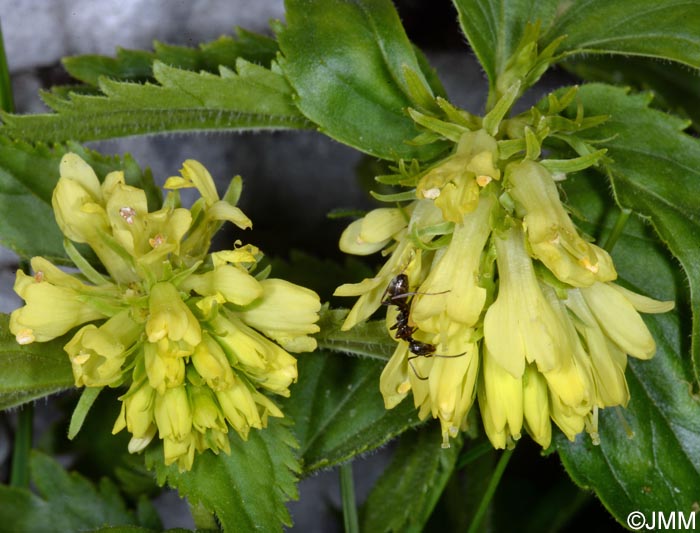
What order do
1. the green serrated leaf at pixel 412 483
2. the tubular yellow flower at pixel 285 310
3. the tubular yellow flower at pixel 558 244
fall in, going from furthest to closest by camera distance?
the green serrated leaf at pixel 412 483, the tubular yellow flower at pixel 285 310, the tubular yellow flower at pixel 558 244

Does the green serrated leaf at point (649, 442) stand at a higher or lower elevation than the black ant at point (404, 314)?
lower

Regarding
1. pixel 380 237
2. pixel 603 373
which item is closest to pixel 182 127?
pixel 380 237

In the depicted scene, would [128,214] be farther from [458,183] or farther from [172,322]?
[458,183]

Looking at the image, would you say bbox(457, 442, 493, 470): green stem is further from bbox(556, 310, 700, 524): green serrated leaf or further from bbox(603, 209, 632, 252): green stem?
bbox(603, 209, 632, 252): green stem

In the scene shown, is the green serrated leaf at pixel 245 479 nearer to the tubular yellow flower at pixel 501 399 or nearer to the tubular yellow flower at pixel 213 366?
the tubular yellow flower at pixel 213 366

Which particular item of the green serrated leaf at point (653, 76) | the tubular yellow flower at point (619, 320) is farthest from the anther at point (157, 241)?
the green serrated leaf at point (653, 76)

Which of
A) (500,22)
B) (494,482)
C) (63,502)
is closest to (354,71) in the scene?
(500,22)

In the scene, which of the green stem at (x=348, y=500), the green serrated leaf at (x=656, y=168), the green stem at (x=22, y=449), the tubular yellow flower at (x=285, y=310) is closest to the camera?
the tubular yellow flower at (x=285, y=310)

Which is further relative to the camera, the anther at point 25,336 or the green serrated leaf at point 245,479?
the green serrated leaf at point 245,479
